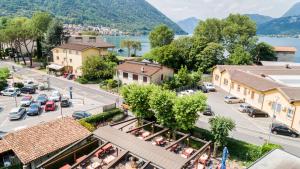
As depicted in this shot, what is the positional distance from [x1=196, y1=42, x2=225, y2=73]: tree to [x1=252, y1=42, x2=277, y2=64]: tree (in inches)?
676

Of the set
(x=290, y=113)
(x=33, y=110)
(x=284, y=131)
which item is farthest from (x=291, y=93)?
(x=33, y=110)

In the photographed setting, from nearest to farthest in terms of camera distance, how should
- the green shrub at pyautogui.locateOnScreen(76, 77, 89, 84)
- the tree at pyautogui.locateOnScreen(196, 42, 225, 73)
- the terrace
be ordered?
the terrace
the green shrub at pyautogui.locateOnScreen(76, 77, 89, 84)
the tree at pyautogui.locateOnScreen(196, 42, 225, 73)

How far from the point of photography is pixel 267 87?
144 feet

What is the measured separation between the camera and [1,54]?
86.4m

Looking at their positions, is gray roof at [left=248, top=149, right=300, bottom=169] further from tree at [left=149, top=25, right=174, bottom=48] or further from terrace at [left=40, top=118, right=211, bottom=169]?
tree at [left=149, top=25, right=174, bottom=48]

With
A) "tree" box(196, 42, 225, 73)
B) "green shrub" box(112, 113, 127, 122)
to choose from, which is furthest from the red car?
"tree" box(196, 42, 225, 73)

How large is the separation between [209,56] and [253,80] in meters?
24.3

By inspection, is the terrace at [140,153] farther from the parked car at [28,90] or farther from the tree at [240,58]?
the tree at [240,58]

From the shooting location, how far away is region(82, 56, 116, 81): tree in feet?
202

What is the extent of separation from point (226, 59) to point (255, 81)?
2866cm

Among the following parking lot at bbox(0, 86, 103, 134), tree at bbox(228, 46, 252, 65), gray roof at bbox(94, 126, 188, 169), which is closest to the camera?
gray roof at bbox(94, 126, 188, 169)

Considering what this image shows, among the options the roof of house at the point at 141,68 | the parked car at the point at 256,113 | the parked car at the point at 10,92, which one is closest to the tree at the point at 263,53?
the roof of house at the point at 141,68

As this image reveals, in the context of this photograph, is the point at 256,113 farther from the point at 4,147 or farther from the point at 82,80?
the point at 82,80

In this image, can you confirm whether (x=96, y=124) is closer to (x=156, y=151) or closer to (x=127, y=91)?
(x=127, y=91)
